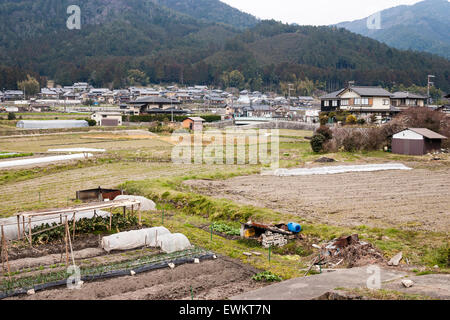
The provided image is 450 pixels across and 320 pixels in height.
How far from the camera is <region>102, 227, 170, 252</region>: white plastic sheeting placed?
10.5 m

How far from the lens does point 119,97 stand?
82.4 meters

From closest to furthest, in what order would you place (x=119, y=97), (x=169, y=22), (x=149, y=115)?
(x=149, y=115) < (x=119, y=97) < (x=169, y=22)

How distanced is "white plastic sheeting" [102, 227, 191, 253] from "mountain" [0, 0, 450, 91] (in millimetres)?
88836

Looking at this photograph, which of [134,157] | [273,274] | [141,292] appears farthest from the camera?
[134,157]

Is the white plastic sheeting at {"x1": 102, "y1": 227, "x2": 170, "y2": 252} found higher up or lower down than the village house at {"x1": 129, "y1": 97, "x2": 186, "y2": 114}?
lower down

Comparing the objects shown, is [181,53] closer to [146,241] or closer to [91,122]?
[91,122]

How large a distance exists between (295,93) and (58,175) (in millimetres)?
82199

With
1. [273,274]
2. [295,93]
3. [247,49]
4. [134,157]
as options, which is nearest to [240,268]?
[273,274]

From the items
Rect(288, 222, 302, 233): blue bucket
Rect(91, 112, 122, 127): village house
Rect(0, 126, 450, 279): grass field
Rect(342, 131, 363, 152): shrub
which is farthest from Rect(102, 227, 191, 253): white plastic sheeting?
Rect(91, 112, 122, 127): village house

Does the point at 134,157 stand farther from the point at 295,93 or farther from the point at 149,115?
the point at 295,93

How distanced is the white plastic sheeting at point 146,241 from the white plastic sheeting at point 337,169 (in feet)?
35.5

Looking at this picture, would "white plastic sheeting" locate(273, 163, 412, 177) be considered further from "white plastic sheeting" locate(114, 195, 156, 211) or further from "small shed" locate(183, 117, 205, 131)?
"small shed" locate(183, 117, 205, 131)

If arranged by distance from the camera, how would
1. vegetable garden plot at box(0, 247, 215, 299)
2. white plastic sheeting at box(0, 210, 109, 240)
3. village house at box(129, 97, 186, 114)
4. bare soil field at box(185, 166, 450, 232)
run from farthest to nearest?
village house at box(129, 97, 186, 114)
bare soil field at box(185, 166, 450, 232)
white plastic sheeting at box(0, 210, 109, 240)
vegetable garden plot at box(0, 247, 215, 299)

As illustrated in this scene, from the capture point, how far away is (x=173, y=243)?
1049 cm
